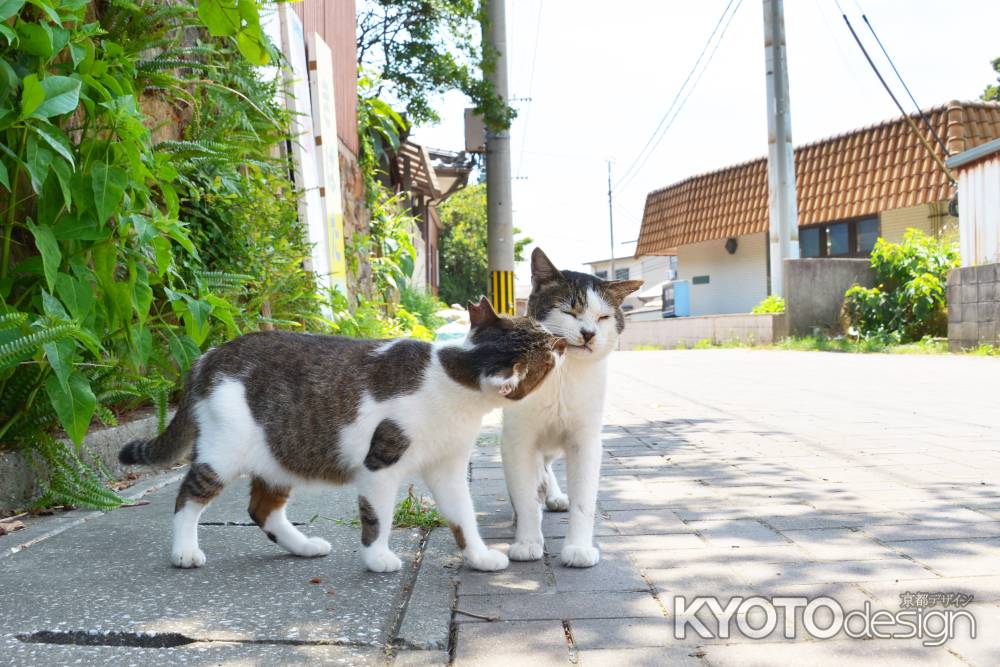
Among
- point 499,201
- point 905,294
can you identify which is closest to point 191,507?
point 499,201

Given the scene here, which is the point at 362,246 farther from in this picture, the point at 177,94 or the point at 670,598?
the point at 670,598

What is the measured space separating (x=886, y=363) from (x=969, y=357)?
1332mm

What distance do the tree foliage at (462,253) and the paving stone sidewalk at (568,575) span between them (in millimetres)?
30062

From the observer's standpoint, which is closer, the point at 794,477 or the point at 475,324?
the point at 475,324

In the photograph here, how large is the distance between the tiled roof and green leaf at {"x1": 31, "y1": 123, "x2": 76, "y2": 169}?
58.8 feet

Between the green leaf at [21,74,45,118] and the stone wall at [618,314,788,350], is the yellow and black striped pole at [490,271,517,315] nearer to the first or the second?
the stone wall at [618,314,788,350]

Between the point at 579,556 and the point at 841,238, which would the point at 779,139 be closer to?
the point at 841,238

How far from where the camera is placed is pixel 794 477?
408 centimetres

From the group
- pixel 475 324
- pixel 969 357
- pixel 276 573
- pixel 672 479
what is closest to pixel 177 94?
pixel 475 324

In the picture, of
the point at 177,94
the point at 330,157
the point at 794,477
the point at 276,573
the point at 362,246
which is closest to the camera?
the point at 276,573

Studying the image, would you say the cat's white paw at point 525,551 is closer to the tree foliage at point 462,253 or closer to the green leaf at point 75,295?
the green leaf at point 75,295

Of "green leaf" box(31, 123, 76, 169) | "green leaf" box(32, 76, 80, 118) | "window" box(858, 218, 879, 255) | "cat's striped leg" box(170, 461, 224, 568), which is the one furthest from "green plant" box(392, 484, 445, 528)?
"window" box(858, 218, 879, 255)

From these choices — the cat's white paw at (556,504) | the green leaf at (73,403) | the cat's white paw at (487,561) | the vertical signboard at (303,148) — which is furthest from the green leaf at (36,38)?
the vertical signboard at (303,148)

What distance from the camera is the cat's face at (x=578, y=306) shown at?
2.87 meters
